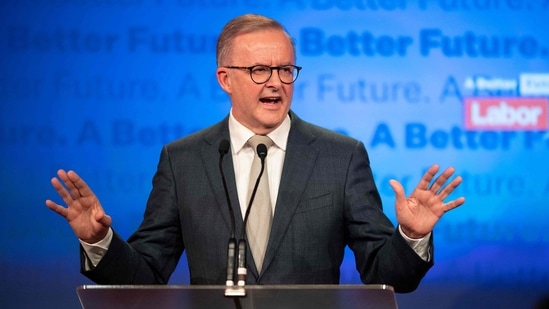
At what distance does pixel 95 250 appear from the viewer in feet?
7.90

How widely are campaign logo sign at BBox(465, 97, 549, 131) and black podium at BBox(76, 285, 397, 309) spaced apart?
8.25 ft

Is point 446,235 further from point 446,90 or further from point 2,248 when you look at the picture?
point 2,248

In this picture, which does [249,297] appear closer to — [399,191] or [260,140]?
[399,191]

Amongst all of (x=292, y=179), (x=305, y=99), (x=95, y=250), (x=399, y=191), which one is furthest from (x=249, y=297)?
(x=305, y=99)

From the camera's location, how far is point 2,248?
13.7 ft

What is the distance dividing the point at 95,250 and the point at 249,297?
69cm

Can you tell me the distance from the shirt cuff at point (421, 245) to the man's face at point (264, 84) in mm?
575

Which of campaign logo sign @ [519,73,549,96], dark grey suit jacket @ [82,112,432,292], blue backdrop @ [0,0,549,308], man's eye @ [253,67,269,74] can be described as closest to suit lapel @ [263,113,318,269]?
dark grey suit jacket @ [82,112,432,292]

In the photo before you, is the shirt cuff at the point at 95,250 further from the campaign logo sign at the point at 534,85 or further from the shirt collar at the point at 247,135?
the campaign logo sign at the point at 534,85

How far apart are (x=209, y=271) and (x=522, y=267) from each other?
2.21 m

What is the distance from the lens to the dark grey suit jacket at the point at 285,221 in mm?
2537

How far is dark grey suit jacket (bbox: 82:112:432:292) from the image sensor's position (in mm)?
2537

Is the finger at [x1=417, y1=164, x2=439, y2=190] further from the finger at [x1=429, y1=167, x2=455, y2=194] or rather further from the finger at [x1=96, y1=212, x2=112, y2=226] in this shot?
the finger at [x1=96, y1=212, x2=112, y2=226]

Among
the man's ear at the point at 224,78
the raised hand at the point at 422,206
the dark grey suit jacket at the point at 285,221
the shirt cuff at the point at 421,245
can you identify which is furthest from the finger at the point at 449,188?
the man's ear at the point at 224,78
